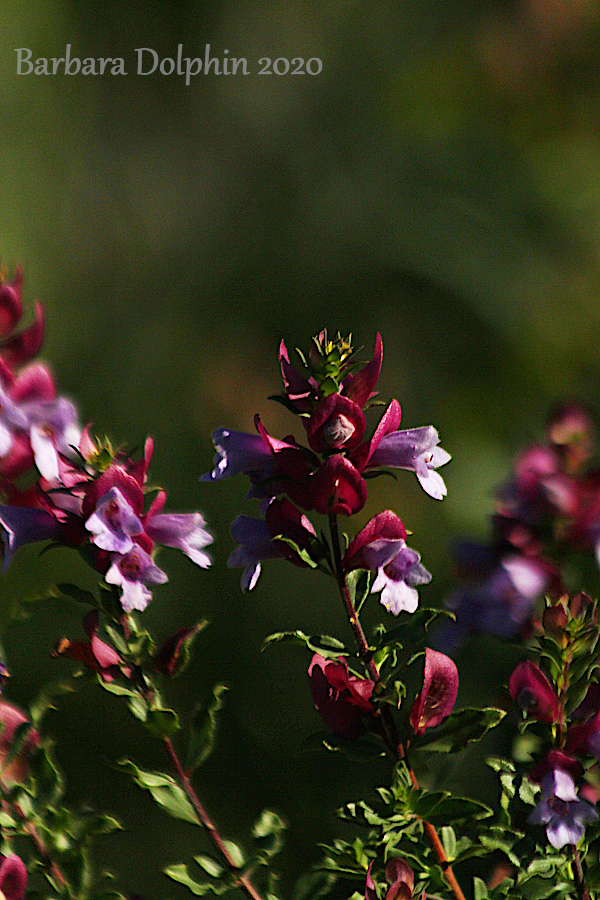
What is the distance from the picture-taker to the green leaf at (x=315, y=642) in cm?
37

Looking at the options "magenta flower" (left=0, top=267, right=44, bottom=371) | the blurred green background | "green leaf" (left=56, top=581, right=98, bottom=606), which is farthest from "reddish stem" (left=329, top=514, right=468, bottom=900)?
the blurred green background

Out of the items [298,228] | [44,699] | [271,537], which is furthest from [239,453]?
[298,228]

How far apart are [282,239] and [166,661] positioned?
188 centimetres

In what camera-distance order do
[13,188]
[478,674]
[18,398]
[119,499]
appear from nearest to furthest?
[119,499]
[18,398]
[478,674]
[13,188]

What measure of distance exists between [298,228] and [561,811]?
6.37ft


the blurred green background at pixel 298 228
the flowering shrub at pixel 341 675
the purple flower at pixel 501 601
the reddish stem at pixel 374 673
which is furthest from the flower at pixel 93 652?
the blurred green background at pixel 298 228

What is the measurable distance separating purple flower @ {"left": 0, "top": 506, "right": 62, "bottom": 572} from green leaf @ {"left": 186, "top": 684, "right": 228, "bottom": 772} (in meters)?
0.10

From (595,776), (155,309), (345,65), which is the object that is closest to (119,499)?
(595,776)

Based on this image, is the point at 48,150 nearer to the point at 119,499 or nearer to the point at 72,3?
the point at 72,3

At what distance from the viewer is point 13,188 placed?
2109 millimetres

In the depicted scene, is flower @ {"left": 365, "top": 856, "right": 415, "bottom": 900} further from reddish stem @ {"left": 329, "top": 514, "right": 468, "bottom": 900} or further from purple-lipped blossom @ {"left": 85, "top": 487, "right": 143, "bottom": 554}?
purple-lipped blossom @ {"left": 85, "top": 487, "right": 143, "bottom": 554}

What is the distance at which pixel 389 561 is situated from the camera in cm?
40

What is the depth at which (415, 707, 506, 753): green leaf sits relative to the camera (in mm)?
399

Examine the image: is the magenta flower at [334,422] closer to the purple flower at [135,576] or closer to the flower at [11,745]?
the purple flower at [135,576]
